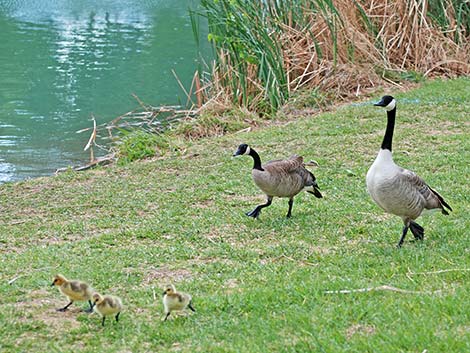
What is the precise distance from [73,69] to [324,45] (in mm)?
7761

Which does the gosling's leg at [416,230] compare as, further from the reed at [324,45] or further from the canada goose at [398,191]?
the reed at [324,45]

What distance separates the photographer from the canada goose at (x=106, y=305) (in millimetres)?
4891

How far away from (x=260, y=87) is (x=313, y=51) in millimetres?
1351

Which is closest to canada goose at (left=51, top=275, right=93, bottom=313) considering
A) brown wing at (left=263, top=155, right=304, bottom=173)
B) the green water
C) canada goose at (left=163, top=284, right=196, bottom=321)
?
canada goose at (left=163, top=284, right=196, bottom=321)

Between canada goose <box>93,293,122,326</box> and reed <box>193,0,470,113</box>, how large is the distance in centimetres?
873

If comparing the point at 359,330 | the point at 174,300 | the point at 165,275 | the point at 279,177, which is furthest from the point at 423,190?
the point at 174,300

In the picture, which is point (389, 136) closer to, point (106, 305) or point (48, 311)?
point (106, 305)

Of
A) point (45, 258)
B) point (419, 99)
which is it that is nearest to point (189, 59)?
point (419, 99)

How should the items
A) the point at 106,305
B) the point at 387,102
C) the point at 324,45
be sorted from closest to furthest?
the point at 106,305 → the point at 387,102 → the point at 324,45

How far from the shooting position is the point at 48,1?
30.2 m

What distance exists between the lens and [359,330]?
4.74 metres

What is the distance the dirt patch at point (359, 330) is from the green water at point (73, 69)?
814 centimetres

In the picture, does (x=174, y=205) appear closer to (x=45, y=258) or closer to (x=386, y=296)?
(x=45, y=258)

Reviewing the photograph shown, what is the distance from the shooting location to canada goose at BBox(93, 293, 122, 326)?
16.0ft
